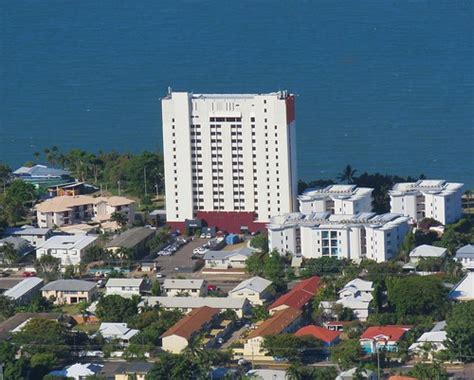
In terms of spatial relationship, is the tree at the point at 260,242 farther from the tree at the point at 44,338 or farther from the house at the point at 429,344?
the house at the point at 429,344

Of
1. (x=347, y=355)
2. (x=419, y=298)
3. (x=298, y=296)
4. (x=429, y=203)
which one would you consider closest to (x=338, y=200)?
(x=429, y=203)

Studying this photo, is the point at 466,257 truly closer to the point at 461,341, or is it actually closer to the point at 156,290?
the point at 461,341

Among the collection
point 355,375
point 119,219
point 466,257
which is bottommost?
point 355,375

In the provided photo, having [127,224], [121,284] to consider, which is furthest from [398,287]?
[127,224]

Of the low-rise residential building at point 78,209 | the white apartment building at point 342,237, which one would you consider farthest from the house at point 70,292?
the low-rise residential building at point 78,209

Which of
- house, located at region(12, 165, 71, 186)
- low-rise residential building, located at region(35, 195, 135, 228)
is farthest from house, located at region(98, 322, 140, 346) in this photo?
house, located at region(12, 165, 71, 186)
